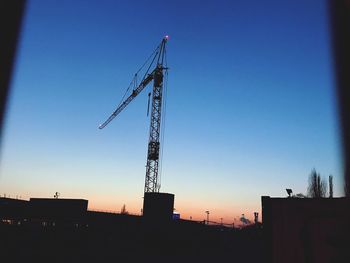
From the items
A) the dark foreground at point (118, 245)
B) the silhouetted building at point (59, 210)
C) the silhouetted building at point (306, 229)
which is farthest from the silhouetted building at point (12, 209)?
the silhouetted building at point (306, 229)

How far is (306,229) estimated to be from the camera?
4789 mm

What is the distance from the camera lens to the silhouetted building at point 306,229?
4238 millimetres

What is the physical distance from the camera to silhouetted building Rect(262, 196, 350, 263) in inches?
167

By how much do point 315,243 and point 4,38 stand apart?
4.67m

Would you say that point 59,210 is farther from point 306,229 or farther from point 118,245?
point 306,229

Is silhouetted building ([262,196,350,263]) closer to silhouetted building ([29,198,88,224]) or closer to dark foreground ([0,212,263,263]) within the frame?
dark foreground ([0,212,263,263])

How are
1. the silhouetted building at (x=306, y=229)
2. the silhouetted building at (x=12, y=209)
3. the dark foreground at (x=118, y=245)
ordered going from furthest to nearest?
the silhouetted building at (x=12, y=209) → the dark foreground at (x=118, y=245) → the silhouetted building at (x=306, y=229)

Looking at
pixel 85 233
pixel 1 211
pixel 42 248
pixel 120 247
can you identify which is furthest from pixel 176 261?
pixel 1 211

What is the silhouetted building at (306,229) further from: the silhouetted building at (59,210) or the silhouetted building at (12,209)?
the silhouetted building at (59,210)

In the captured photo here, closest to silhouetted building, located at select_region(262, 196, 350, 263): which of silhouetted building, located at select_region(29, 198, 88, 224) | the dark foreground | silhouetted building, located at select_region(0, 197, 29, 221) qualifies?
the dark foreground

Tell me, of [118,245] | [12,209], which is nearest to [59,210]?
[12,209]

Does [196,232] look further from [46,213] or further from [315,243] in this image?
[315,243]

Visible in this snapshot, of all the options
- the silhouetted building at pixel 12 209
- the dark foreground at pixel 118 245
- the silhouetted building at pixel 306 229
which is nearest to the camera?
the silhouetted building at pixel 306 229

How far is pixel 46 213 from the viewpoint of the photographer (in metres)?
43.4
